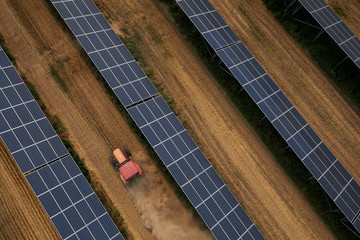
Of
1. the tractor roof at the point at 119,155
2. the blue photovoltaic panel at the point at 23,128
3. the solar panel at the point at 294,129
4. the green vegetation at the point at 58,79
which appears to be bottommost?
the solar panel at the point at 294,129

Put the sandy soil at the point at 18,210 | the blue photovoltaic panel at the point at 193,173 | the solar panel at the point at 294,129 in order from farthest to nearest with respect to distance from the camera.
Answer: the solar panel at the point at 294,129, the blue photovoltaic panel at the point at 193,173, the sandy soil at the point at 18,210

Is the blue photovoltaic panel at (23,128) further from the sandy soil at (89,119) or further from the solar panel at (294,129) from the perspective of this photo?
the solar panel at (294,129)

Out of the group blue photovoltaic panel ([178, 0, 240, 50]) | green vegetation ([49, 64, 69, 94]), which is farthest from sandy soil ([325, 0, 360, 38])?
green vegetation ([49, 64, 69, 94])

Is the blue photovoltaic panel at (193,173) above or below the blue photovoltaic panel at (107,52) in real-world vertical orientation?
below

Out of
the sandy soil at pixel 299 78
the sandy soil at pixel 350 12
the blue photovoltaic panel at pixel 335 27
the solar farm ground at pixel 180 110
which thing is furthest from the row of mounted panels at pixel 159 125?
the sandy soil at pixel 350 12

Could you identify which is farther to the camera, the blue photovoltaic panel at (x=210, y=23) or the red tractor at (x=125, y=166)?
the blue photovoltaic panel at (x=210, y=23)

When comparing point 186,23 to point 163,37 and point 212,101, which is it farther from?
point 212,101

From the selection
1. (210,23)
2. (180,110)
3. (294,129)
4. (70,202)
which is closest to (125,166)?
(70,202)

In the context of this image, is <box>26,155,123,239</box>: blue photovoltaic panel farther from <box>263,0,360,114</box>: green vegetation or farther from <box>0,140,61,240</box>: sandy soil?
<box>263,0,360,114</box>: green vegetation
